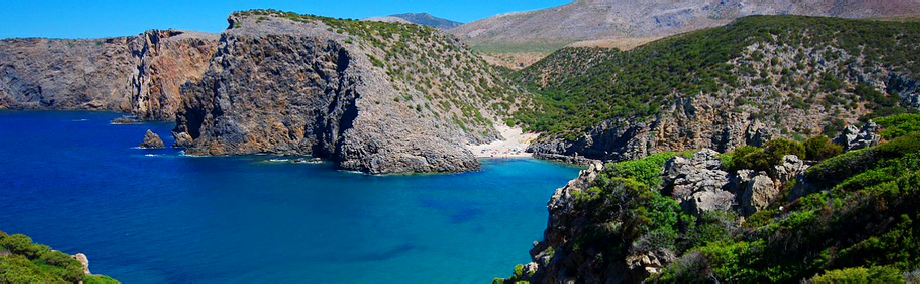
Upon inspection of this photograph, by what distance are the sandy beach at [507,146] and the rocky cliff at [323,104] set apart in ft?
5.88

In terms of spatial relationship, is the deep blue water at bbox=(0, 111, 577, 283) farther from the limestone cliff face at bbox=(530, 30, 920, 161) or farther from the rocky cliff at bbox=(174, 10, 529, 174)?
the limestone cliff face at bbox=(530, 30, 920, 161)

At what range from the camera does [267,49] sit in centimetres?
7862

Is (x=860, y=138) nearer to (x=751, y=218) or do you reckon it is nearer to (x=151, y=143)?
(x=751, y=218)

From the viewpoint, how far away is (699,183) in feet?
58.1

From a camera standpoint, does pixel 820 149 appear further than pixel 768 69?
No

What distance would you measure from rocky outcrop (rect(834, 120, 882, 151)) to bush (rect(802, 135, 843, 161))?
37 centimetres

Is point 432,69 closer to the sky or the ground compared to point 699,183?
closer to the sky

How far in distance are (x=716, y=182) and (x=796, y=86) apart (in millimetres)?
59313

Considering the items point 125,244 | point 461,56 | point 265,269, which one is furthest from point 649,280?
point 461,56

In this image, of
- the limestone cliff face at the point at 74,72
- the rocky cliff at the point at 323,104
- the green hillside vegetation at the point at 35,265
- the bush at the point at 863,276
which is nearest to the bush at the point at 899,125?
the bush at the point at 863,276

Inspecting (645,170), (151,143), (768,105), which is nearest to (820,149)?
(645,170)

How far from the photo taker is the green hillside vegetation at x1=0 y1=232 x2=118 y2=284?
22.0 metres

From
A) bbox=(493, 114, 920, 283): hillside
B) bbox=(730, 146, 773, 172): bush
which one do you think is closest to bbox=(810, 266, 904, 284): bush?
bbox=(493, 114, 920, 283): hillside

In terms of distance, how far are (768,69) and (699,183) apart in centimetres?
6124
